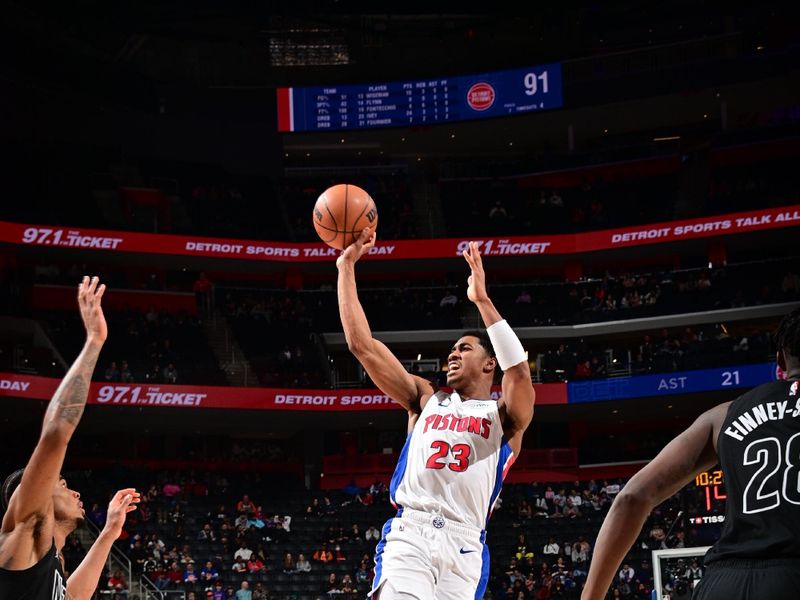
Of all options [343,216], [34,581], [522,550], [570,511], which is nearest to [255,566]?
[522,550]

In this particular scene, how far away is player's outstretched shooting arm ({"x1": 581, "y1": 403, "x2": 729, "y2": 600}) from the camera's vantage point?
347 centimetres

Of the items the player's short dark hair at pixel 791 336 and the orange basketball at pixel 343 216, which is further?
the orange basketball at pixel 343 216

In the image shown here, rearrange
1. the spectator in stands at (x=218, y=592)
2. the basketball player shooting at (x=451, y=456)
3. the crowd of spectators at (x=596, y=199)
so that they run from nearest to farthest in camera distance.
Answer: the basketball player shooting at (x=451, y=456), the spectator in stands at (x=218, y=592), the crowd of spectators at (x=596, y=199)

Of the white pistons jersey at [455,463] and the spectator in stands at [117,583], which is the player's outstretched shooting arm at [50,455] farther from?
the spectator in stands at [117,583]

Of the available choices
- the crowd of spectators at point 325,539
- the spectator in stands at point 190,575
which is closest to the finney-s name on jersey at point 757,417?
the crowd of spectators at point 325,539

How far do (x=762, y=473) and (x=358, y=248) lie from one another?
4121 mm

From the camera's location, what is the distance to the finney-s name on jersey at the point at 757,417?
352cm

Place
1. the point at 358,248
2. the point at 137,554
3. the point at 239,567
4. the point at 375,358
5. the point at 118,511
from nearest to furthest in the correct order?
the point at 118,511, the point at 375,358, the point at 358,248, the point at 137,554, the point at 239,567

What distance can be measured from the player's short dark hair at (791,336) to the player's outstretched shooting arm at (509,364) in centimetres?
273

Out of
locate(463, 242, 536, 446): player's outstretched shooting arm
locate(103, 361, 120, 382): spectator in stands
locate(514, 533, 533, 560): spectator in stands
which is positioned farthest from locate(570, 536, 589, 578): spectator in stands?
locate(463, 242, 536, 446): player's outstretched shooting arm

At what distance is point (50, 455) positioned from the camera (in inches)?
182

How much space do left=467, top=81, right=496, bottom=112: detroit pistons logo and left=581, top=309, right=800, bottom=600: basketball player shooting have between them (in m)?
34.6

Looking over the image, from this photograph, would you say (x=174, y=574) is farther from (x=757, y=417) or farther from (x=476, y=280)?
(x=757, y=417)

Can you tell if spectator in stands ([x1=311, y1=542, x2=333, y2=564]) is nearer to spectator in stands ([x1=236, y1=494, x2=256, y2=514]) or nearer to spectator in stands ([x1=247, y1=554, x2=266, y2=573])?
spectator in stands ([x1=247, y1=554, x2=266, y2=573])
